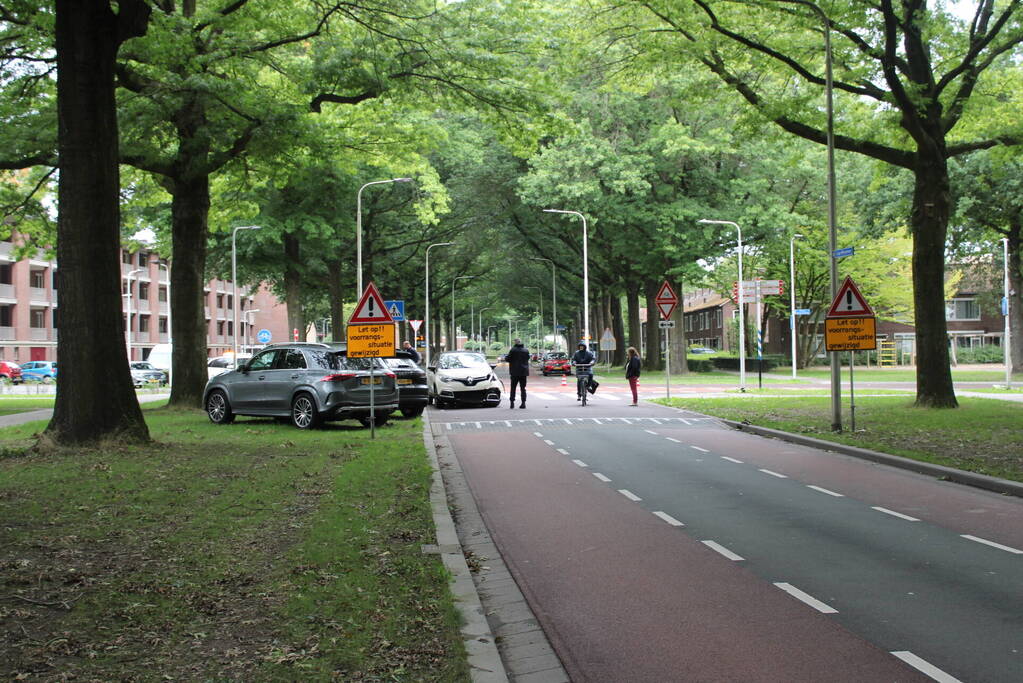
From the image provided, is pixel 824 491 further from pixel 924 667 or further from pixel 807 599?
pixel 924 667

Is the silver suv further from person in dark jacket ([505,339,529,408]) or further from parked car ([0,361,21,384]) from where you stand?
parked car ([0,361,21,384])

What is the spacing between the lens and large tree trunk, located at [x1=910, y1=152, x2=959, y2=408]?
64.8 ft

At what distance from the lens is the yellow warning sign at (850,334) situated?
1650 centimetres

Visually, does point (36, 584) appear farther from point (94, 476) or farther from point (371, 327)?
point (371, 327)

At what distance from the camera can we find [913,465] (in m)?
12.7

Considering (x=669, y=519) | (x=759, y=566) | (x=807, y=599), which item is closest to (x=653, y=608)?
(x=807, y=599)

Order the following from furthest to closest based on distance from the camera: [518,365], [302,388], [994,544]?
[518,365] < [302,388] < [994,544]

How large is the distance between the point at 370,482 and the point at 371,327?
592 cm

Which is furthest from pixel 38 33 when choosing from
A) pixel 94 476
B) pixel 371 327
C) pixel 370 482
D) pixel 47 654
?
pixel 47 654

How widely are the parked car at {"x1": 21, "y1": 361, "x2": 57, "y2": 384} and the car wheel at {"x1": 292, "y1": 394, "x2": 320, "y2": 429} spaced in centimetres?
4029

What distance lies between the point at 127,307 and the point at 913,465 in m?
62.4

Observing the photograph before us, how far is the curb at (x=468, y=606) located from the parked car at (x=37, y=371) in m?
51.0

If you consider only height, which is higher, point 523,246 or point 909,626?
point 523,246

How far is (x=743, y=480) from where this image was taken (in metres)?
11.9
